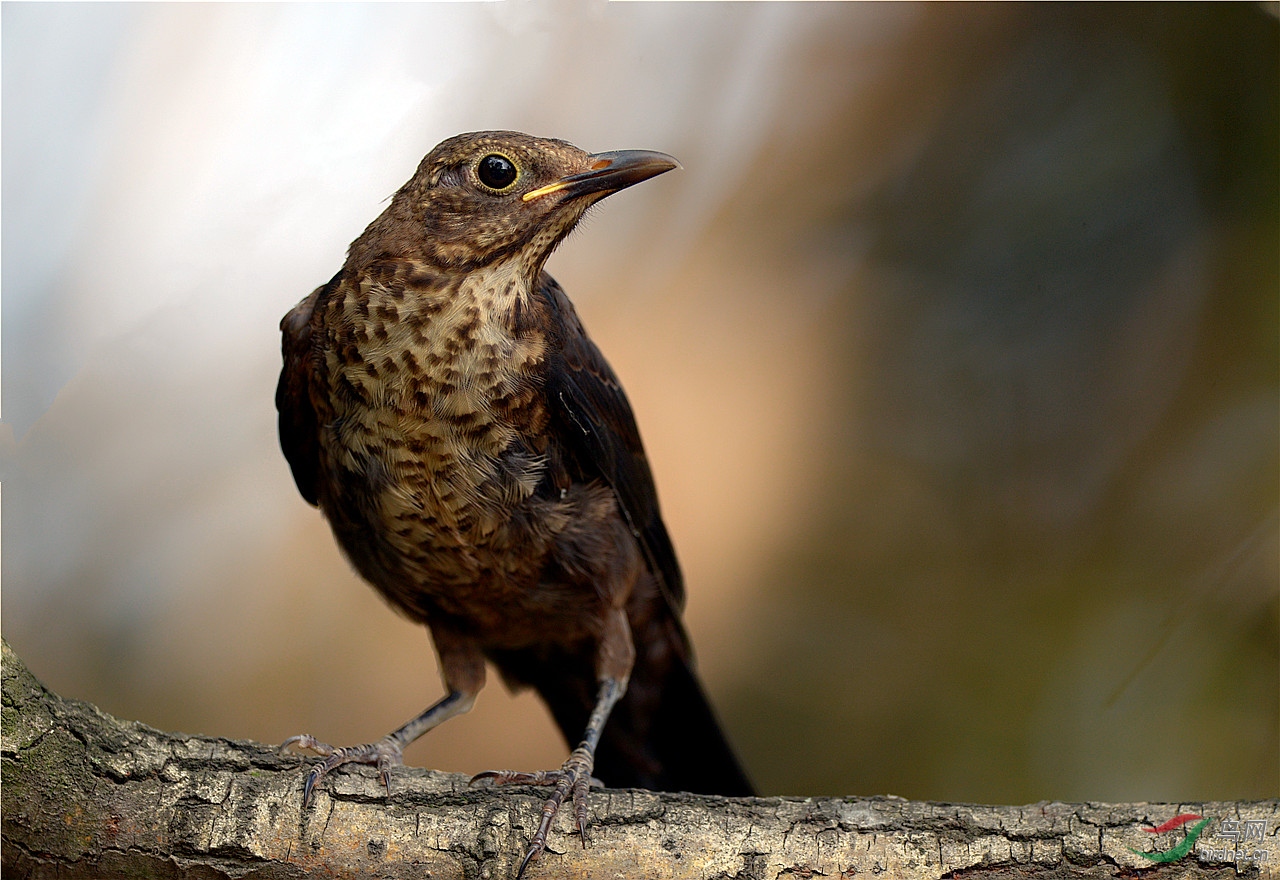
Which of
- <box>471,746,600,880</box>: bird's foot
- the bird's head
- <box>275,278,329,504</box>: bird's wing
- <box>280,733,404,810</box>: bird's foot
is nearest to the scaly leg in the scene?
<box>280,733,404,810</box>: bird's foot

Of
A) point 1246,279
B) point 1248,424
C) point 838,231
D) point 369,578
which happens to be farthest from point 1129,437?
point 369,578

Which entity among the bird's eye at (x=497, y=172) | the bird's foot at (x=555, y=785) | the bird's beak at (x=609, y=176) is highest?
the bird's eye at (x=497, y=172)

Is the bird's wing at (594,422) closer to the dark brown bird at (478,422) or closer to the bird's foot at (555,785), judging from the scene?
the dark brown bird at (478,422)

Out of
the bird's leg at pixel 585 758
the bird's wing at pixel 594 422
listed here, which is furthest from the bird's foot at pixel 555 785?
the bird's wing at pixel 594 422

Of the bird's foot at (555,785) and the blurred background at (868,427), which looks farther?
the blurred background at (868,427)

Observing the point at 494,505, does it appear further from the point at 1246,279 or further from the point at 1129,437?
the point at 1246,279

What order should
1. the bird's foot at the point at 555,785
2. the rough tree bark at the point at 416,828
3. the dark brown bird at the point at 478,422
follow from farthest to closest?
the dark brown bird at the point at 478,422 → the bird's foot at the point at 555,785 → the rough tree bark at the point at 416,828

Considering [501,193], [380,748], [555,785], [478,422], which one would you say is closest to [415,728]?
[380,748]

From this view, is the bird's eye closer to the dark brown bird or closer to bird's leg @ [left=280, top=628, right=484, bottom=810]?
the dark brown bird
